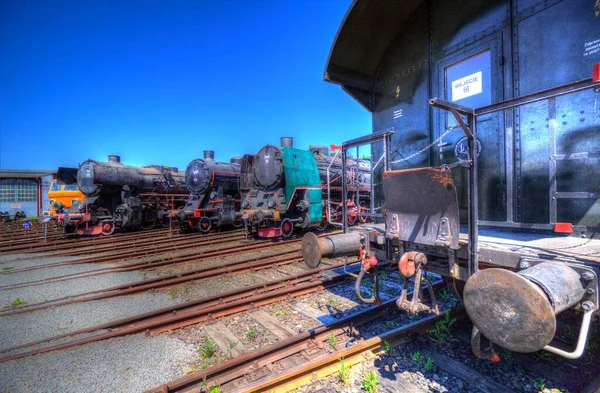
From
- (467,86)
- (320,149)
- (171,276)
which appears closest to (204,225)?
(320,149)

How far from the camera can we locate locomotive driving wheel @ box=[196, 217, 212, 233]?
13477 millimetres

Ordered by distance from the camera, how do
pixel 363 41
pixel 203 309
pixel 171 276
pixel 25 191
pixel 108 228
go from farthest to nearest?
pixel 25 191
pixel 108 228
pixel 171 276
pixel 363 41
pixel 203 309

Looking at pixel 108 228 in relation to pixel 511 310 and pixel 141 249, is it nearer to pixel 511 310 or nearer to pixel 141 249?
pixel 141 249

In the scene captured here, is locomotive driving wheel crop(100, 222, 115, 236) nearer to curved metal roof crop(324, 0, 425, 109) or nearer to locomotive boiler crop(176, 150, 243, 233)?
locomotive boiler crop(176, 150, 243, 233)

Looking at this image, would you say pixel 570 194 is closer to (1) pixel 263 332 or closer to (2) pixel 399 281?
(2) pixel 399 281

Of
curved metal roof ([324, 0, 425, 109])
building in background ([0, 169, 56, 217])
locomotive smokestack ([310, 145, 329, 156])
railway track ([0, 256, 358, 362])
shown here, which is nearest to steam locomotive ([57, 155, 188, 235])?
locomotive smokestack ([310, 145, 329, 156])

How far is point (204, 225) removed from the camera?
45.0ft

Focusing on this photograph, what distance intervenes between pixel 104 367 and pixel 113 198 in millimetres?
13370

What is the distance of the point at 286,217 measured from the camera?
427 inches

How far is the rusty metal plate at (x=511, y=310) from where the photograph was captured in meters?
1.57

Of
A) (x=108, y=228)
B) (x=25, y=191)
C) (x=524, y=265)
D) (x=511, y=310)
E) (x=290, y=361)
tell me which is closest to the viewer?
(x=511, y=310)

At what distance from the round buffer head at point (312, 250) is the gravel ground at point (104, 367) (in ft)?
5.69

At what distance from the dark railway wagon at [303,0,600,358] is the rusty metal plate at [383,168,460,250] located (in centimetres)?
1

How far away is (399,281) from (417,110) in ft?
9.89
